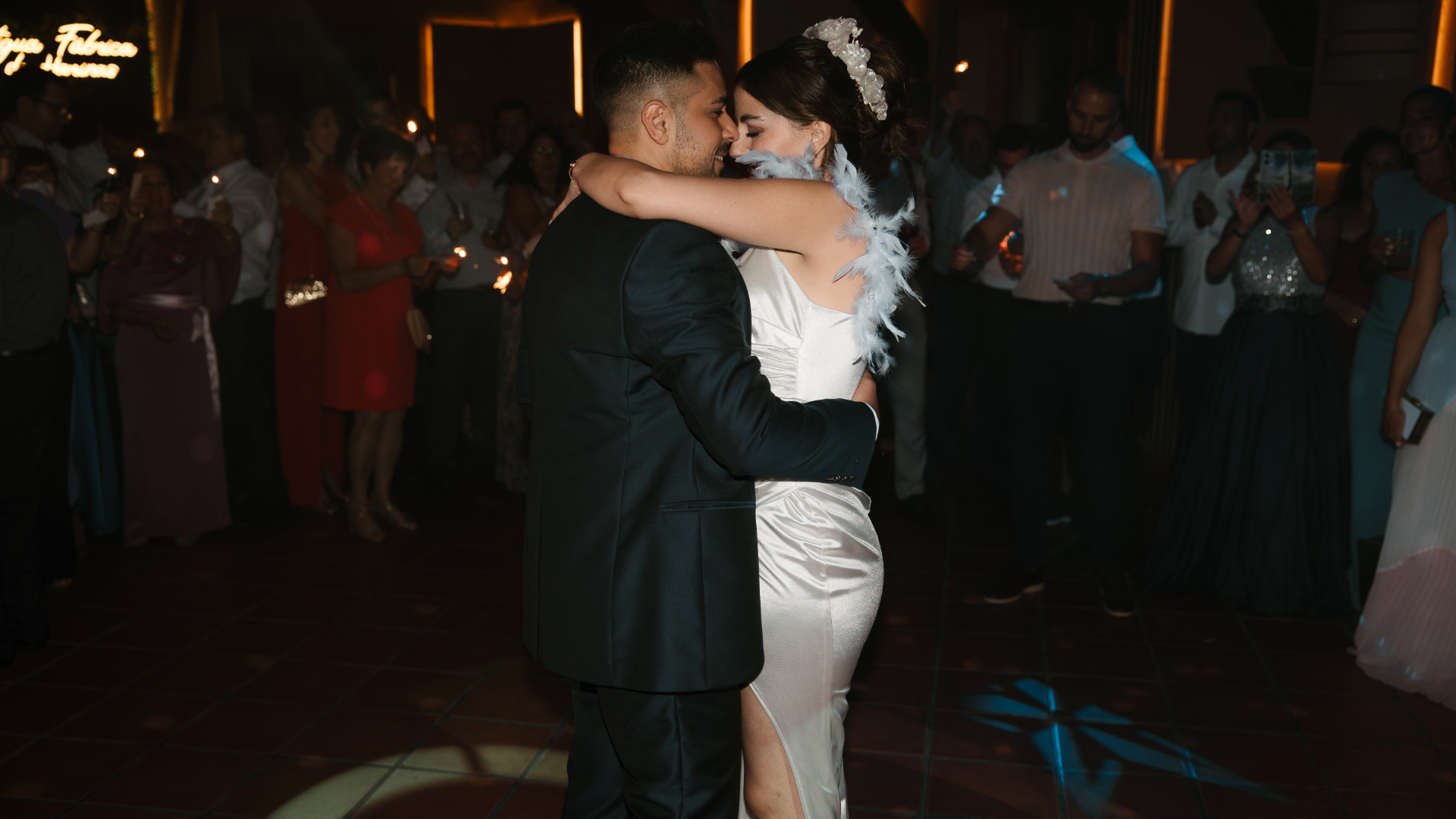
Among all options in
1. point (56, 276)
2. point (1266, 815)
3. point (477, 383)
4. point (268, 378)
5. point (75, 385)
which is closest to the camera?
point (1266, 815)

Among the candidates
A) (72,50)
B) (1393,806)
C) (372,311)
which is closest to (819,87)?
(1393,806)

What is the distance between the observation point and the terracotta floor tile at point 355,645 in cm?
356

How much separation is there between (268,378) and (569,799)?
394 centimetres

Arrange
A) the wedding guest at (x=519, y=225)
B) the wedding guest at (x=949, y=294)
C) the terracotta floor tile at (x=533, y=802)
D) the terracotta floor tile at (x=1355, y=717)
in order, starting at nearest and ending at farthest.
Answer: the terracotta floor tile at (x=533, y=802) → the terracotta floor tile at (x=1355, y=717) → the wedding guest at (x=519, y=225) → the wedding guest at (x=949, y=294)

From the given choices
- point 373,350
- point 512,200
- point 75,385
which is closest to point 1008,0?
point 512,200

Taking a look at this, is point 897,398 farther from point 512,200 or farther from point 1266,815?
point 1266,815

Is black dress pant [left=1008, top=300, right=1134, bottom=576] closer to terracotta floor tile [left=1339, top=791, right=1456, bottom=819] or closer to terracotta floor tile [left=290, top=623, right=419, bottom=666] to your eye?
terracotta floor tile [left=1339, top=791, right=1456, bottom=819]

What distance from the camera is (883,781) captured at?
9.21 ft

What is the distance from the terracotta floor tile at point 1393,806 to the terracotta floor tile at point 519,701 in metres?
2.00

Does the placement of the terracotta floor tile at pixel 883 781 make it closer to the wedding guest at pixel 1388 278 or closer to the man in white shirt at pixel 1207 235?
the wedding guest at pixel 1388 278

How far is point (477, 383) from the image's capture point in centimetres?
581

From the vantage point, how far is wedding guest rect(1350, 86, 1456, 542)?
3.94m

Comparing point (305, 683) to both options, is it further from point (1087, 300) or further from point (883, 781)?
point (1087, 300)

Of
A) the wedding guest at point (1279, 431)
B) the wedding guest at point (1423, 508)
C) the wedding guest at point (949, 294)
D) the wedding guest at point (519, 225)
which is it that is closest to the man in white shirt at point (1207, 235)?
the wedding guest at point (1279, 431)
